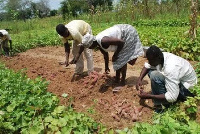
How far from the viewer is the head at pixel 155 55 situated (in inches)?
150

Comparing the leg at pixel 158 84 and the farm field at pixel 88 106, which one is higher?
the leg at pixel 158 84

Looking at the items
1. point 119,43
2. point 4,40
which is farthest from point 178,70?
point 4,40

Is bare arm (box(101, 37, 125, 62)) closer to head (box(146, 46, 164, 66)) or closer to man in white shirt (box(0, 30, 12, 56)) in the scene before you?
head (box(146, 46, 164, 66))

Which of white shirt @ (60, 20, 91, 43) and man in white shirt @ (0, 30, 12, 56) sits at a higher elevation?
white shirt @ (60, 20, 91, 43)

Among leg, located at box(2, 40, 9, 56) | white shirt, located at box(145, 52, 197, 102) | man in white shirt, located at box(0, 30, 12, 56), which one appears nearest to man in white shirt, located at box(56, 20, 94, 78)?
white shirt, located at box(145, 52, 197, 102)

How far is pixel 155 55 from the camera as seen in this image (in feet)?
12.6

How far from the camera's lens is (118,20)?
1722cm

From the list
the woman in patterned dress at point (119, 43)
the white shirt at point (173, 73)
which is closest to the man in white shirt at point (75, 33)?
the woman in patterned dress at point (119, 43)

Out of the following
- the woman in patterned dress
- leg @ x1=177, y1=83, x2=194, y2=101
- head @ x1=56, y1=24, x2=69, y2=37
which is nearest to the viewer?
leg @ x1=177, y1=83, x2=194, y2=101

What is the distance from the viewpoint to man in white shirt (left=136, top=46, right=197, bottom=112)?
3861 millimetres

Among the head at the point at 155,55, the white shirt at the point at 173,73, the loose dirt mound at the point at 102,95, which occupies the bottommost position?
the loose dirt mound at the point at 102,95

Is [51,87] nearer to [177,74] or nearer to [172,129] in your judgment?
[177,74]

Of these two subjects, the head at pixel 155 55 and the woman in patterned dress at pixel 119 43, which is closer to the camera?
the head at pixel 155 55

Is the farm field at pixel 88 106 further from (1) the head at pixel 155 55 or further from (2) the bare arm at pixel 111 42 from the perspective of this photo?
(2) the bare arm at pixel 111 42
